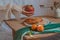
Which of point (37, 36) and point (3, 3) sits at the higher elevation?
point (3, 3)

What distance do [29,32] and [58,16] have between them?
0.57m

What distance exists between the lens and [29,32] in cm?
123

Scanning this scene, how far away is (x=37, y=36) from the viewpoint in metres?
1.21

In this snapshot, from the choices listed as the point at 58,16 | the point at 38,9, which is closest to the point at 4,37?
the point at 38,9

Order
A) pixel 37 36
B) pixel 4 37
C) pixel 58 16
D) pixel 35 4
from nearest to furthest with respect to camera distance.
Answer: pixel 37 36 → pixel 58 16 → pixel 4 37 → pixel 35 4

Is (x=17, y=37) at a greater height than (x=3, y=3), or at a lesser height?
lesser

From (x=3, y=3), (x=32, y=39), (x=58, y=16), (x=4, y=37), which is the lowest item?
(x=4, y=37)

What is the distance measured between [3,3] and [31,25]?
0.94m

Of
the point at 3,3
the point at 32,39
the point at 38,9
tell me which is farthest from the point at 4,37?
the point at 32,39

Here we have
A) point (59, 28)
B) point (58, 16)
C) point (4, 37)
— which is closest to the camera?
point (59, 28)

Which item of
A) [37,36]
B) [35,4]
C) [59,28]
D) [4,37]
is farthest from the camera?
[35,4]

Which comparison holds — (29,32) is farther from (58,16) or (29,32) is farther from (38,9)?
(38,9)

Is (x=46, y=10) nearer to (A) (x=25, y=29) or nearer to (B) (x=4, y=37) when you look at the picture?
(B) (x=4, y=37)

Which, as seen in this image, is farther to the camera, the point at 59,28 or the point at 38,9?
the point at 38,9
